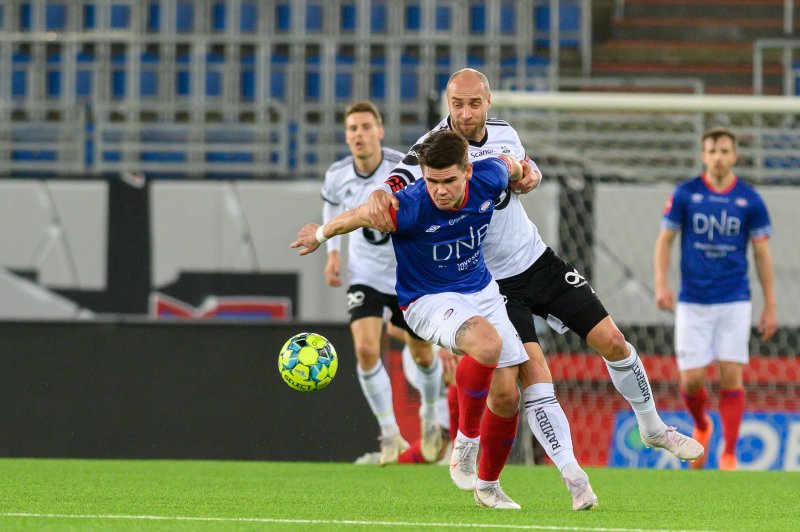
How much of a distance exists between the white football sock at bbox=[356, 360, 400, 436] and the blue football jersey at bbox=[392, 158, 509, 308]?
2.91 meters

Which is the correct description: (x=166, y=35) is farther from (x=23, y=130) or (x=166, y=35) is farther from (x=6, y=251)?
(x=6, y=251)

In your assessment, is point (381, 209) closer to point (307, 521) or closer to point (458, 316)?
point (458, 316)

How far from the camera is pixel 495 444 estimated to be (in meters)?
5.56

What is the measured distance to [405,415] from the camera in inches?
398

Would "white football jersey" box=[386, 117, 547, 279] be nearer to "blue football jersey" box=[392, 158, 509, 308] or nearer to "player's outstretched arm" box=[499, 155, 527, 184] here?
"player's outstretched arm" box=[499, 155, 527, 184]

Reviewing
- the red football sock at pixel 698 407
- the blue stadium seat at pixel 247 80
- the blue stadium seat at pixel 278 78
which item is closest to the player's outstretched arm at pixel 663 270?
the red football sock at pixel 698 407

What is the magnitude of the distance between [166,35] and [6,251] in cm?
540

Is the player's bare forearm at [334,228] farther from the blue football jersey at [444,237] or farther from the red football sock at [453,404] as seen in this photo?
the red football sock at [453,404]

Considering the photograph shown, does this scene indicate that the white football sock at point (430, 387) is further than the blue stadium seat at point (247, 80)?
No

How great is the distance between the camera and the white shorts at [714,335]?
29.9ft

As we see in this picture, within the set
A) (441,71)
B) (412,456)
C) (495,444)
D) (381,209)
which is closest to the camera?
(381,209)

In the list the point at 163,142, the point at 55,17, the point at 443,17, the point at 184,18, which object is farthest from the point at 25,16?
the point at 443,17

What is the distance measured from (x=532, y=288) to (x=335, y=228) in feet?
3.94

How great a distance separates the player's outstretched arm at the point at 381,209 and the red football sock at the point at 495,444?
3.16ft
